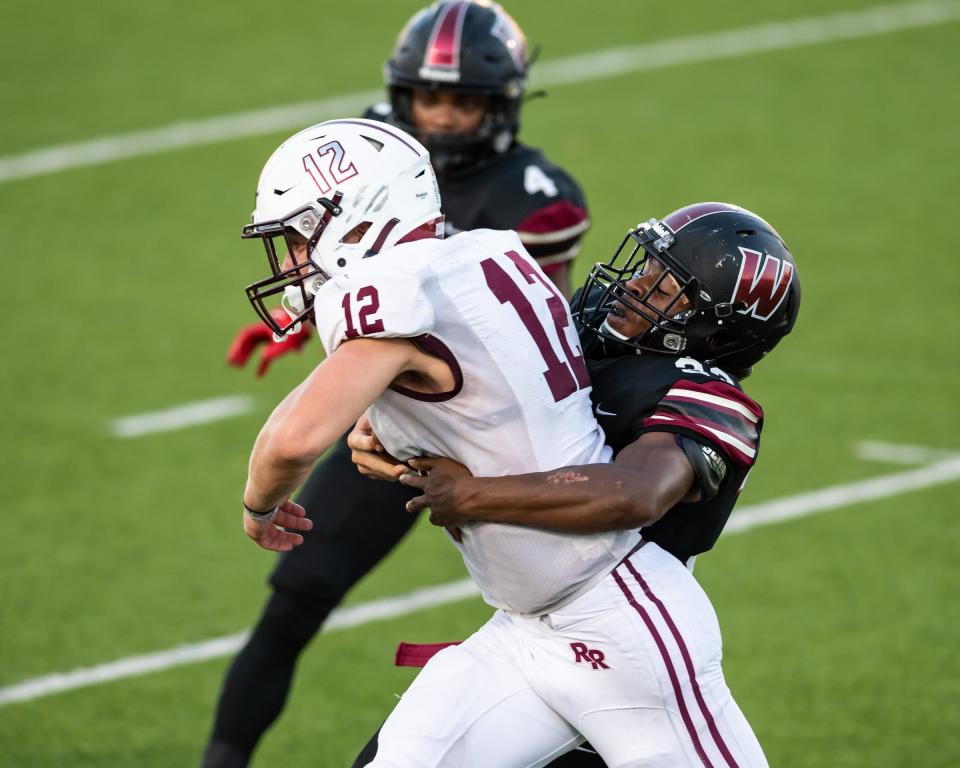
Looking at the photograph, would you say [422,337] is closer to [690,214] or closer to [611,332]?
[611,332]

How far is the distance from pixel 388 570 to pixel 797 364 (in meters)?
2.53

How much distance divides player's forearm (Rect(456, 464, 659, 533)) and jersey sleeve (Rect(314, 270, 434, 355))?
0.35m

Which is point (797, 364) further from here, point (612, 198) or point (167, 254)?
point (167, 254)

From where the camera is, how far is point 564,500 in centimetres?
282

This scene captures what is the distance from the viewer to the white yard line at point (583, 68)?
9383 mm

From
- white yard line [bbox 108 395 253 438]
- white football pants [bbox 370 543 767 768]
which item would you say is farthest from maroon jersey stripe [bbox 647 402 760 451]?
white yard line [bbox 108 395 253 438]

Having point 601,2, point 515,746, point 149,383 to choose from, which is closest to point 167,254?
point 149,383

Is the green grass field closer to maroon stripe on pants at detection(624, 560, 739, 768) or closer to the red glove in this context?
the red glove

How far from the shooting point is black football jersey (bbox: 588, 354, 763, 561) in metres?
2.92

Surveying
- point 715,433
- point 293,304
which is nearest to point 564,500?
point 715,433

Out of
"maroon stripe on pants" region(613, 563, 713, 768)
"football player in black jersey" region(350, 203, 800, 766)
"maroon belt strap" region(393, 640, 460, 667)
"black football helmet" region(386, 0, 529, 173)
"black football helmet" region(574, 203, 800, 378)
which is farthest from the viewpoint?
"black football helmet" region(386, 0, 529, 173)

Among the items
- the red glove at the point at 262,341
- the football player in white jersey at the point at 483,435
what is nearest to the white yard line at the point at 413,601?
the red glove at the point at 262,341

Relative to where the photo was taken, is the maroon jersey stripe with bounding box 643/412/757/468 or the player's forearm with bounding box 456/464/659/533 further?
the maroon jersey stripe with bounding box 643/412/757/468

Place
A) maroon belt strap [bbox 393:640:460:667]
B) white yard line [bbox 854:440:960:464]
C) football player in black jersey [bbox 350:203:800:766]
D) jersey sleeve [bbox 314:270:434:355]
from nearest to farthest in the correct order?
jersey sleeve [bbox 314:270:434:355], football player in black jersey [bbox 350:203:800:766], maroon belt strap [bbox 393:640:460:667], white yard line [bbox 854:440:960:464]
